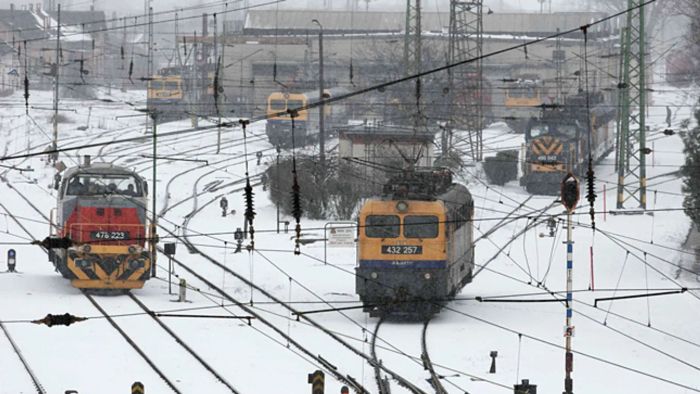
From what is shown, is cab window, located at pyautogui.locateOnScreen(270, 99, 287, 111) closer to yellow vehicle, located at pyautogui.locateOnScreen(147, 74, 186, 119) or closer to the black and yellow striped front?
yellow vehicle, located at pyautogui.locateOnScreen(147, 74, 186, 119)

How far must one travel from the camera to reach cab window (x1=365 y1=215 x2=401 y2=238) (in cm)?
3155

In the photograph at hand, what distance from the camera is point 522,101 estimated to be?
83.8 m

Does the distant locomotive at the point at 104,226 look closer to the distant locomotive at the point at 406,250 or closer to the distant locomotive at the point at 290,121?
the distant locomotive at the point at 406,250

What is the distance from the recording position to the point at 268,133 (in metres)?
73.1

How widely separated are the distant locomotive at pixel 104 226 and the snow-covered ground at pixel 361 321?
0.71 metres

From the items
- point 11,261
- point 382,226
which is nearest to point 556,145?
point 11,261

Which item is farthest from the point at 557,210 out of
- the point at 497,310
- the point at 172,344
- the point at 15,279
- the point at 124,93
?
the point at 124,93

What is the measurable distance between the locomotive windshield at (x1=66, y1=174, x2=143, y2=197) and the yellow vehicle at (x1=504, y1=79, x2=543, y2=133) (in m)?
48.0

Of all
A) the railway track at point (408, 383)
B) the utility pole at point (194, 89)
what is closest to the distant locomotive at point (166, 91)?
the utility pole at point (194, 89)

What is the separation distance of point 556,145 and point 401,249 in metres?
28.7

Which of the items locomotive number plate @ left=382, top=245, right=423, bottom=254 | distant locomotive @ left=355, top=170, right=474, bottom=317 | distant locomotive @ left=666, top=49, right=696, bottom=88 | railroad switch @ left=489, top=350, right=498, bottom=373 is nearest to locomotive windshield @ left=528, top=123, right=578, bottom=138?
distant locomotive @ left=355, top=170, right=474, bottom=317

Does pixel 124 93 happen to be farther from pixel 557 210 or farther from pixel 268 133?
pixel 557 210

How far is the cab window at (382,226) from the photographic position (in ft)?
104

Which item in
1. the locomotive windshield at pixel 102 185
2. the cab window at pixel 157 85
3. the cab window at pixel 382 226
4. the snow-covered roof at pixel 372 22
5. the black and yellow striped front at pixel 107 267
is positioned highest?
the snow-covered roof at pixel 372 22
